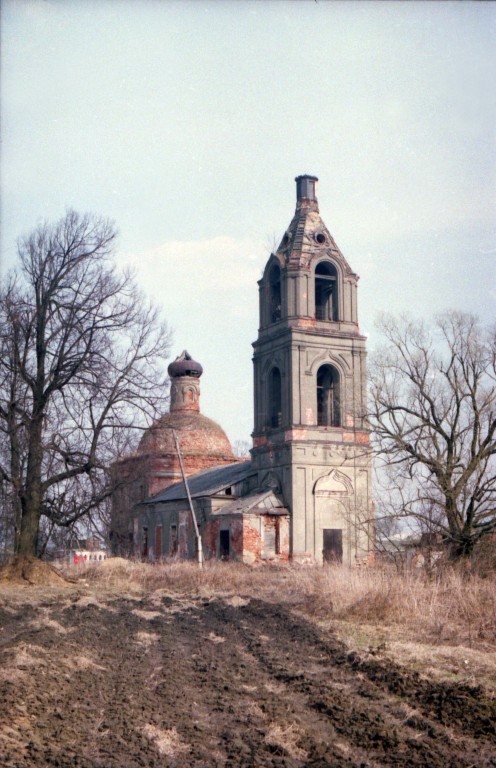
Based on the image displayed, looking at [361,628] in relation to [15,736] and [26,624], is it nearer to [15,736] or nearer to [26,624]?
[26,624]

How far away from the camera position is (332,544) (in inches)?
1372

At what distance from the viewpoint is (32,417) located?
22953mm

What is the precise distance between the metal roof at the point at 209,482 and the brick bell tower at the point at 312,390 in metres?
1.90

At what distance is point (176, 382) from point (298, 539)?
2136 cm

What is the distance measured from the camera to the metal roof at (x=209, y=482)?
1500 inches

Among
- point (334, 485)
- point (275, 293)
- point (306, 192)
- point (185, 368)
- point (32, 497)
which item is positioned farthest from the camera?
point (185, 368)

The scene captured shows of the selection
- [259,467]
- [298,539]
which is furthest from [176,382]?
[298,539]

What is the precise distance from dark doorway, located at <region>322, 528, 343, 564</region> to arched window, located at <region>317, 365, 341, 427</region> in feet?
13.8

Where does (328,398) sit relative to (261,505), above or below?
above

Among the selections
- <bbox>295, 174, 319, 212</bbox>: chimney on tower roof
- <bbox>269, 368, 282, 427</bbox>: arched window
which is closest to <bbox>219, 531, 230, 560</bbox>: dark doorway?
<bbox>269, 368, 282, 427</bbox>: arched window

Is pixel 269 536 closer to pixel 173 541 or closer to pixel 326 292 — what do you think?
pixel 173 541

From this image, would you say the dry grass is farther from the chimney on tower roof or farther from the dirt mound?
the chimney on tower roof

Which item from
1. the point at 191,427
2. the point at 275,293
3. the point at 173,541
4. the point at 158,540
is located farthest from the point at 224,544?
the point at 191,427

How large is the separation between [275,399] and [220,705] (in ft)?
94.9
